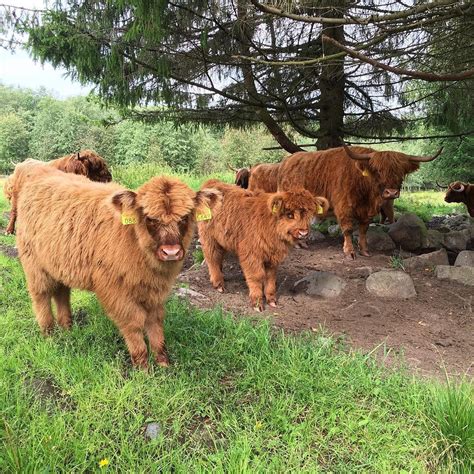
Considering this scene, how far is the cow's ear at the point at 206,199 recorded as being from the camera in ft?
10.2

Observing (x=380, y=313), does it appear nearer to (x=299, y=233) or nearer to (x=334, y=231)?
(x=299, y=233)

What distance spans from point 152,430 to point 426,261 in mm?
4388

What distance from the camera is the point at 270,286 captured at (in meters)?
4.75

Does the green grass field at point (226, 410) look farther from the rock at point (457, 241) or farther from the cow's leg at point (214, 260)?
the rock at point (457, 241)

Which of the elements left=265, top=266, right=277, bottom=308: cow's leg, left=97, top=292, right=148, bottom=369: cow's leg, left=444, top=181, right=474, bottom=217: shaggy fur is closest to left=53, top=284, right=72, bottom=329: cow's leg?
left=97, top=292, right=148, bottom=369: cow's leg

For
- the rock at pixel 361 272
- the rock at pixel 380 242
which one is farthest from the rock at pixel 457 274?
the rock at pixel 380 242

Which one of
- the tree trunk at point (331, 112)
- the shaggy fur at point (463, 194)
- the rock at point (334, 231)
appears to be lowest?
the rock at point (334, 231)

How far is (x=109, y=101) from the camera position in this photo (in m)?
6.69

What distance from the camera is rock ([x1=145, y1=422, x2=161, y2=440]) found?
8.57 feet

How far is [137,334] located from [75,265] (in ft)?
2.37

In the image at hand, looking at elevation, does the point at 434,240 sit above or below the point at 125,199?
below

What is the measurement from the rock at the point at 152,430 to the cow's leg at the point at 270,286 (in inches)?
88.4

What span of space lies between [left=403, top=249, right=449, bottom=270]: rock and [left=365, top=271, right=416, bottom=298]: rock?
82 centimetres

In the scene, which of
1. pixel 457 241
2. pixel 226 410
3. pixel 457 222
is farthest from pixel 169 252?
pixel 457 222
